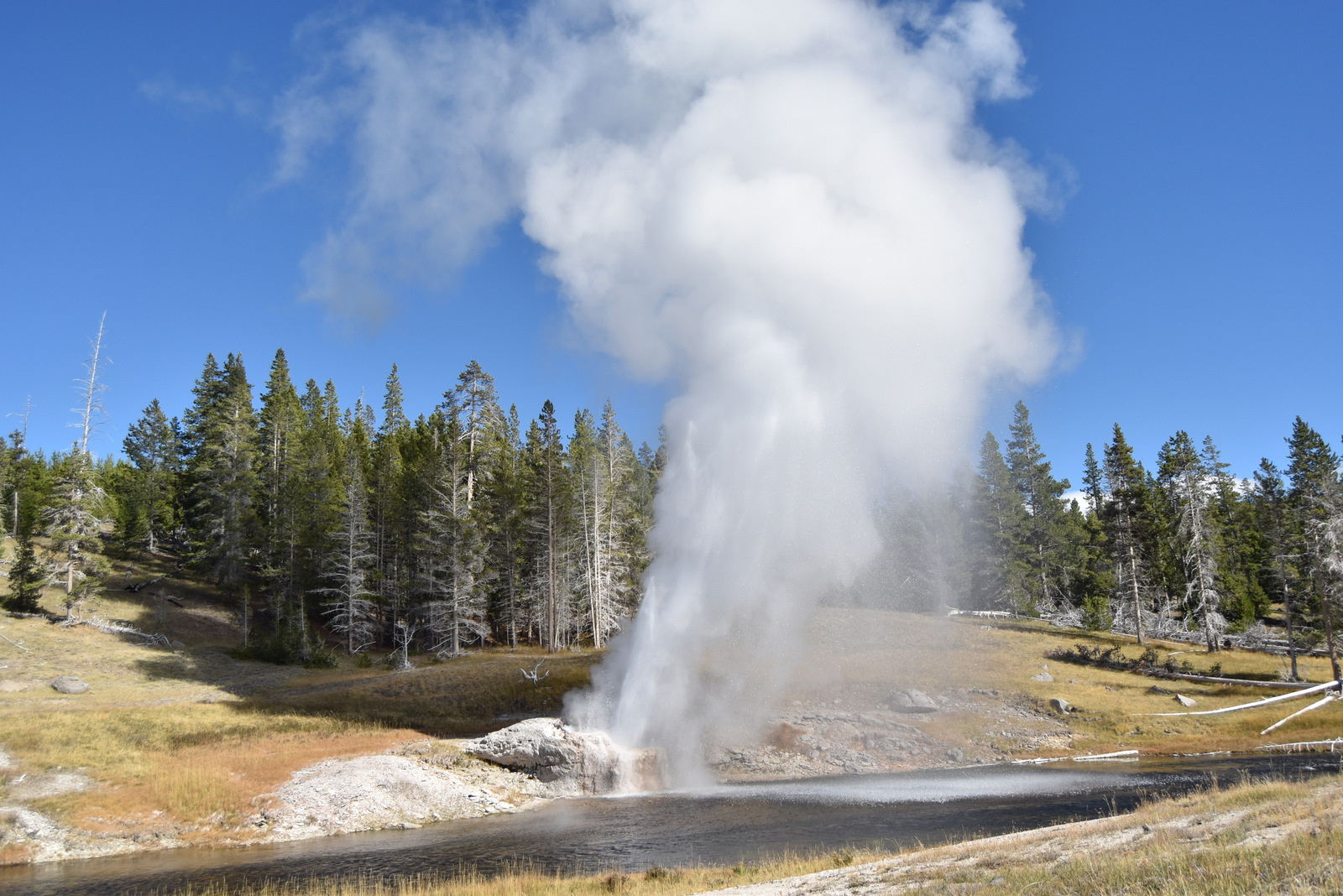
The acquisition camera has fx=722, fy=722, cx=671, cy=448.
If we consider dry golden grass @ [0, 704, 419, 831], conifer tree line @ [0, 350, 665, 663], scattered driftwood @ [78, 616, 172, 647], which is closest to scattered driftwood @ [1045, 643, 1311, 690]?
conifer tree line @ [0, 350, 665, 663]

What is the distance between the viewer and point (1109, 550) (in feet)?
215

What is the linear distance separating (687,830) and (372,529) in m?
51.5

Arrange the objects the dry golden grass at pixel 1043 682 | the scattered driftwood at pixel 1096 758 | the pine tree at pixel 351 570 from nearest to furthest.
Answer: the scattered driftwood at pixel 1096 758, the dry golden grass at pixel 1043 682, the pine tree at pixel 351 570

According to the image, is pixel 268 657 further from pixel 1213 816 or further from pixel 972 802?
pixel 1213 816

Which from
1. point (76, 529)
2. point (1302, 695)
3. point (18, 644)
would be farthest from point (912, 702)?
point (76, 529)

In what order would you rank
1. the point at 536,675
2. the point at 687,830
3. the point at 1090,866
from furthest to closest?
the point at 536,675 < the point at 687,830 < the point at 1090,866

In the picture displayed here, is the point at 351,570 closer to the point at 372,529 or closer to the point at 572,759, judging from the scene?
the point at 372,529

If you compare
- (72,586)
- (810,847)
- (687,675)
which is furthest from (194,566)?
(810,847)

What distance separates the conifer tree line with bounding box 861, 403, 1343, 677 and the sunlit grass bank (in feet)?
168

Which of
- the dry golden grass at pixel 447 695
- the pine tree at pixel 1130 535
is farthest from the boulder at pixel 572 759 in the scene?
the pine tree at pixel 1130 535

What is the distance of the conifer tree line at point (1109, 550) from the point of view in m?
62.0

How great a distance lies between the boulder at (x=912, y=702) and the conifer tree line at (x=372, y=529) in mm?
25015

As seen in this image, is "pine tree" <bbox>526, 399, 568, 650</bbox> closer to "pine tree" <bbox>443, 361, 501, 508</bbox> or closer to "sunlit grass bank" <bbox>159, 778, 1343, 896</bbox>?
"pine tree" <bbox>443, 361, 501, 508</bbox>

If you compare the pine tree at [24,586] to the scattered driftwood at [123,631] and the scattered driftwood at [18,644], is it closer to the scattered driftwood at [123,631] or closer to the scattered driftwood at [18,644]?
the scattered driftwood at [123,631]
